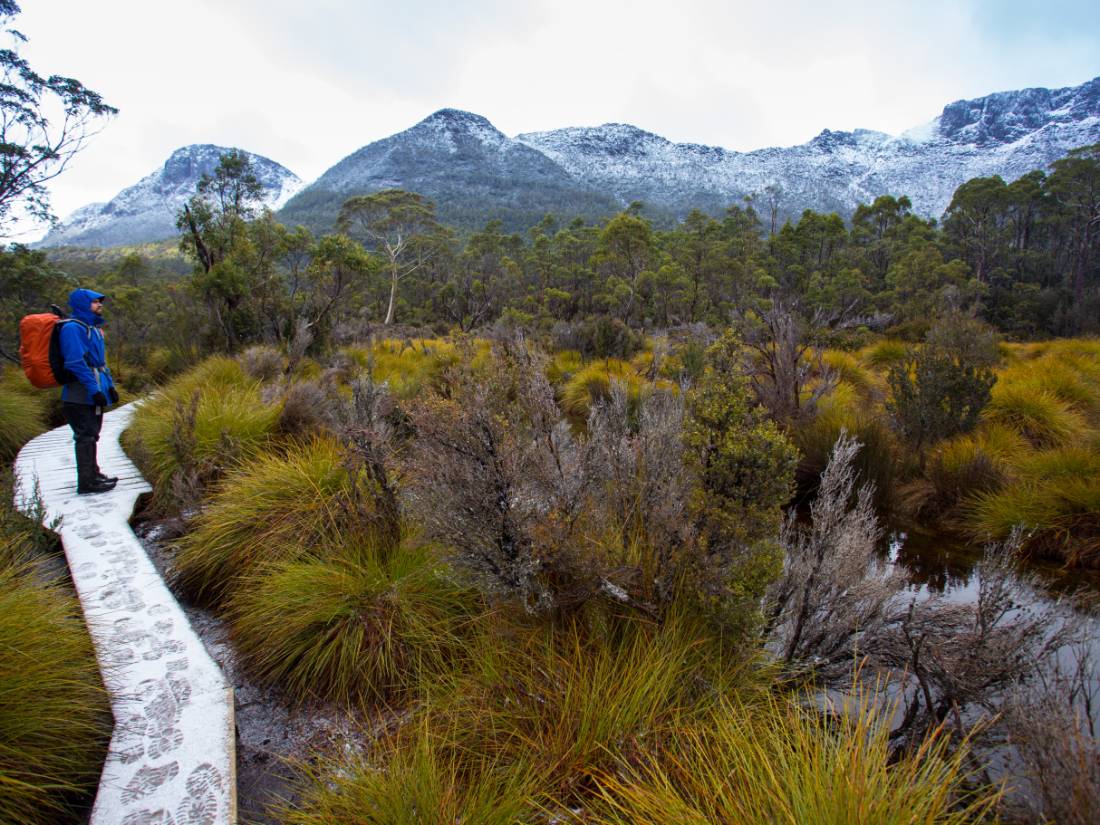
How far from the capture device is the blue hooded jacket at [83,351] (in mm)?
4430

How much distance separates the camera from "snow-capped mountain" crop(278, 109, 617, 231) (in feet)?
318

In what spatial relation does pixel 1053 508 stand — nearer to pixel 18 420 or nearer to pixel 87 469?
pixel 87 469

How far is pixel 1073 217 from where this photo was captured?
108ft

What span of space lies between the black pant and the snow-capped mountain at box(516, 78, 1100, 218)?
5242 inches

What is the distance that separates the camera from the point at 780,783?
5.55 ft

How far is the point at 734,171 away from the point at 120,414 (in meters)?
182

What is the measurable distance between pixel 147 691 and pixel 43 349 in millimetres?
3653

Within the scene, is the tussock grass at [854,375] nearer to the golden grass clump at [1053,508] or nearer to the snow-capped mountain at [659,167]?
the golden grass clump at [1053,508]

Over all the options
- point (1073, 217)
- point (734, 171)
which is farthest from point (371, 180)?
point (1073, 217)

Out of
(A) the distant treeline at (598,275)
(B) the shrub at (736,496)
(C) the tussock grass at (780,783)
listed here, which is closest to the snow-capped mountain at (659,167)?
(A) the distant treeline at (598,275)

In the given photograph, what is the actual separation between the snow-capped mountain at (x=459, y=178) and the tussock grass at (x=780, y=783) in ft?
288

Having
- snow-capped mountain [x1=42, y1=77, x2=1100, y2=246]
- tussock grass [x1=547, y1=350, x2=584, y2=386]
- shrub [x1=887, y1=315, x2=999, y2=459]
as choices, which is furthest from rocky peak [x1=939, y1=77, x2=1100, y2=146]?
shrub [x1=887, y1=315, x2=999, y2=459]

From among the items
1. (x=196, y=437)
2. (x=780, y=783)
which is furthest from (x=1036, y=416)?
(x=196, y=437)

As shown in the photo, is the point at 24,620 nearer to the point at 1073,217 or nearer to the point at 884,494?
the point at 884,494
